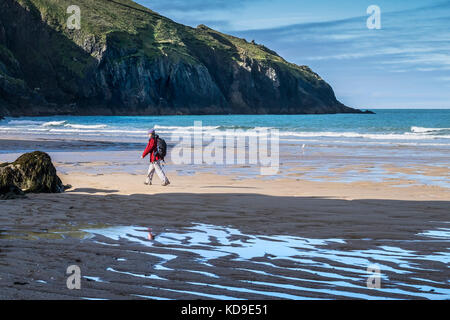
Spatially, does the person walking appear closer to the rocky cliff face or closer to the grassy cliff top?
the rocky cliff face

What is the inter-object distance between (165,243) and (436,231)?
365 cm

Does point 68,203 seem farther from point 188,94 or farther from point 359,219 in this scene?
point 188,94

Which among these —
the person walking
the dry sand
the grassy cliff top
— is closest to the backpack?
the person walking

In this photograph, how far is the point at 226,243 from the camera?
7.01 metres

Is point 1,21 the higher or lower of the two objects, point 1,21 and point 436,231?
the higher

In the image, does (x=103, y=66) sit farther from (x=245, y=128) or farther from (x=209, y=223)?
(x=209, y=223)

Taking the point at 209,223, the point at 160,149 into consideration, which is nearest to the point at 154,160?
the point at 160,149

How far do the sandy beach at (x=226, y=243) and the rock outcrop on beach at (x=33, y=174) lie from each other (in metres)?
0.48

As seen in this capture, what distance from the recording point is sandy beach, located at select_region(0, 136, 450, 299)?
4969 mm

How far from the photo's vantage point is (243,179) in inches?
595

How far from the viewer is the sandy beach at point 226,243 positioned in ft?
16.3

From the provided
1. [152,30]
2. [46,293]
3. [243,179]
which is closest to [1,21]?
[152,30]

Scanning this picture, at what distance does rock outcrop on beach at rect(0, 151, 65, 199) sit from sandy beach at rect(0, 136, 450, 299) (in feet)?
1.58

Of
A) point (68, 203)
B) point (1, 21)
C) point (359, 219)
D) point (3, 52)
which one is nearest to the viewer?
point (359, 219)
